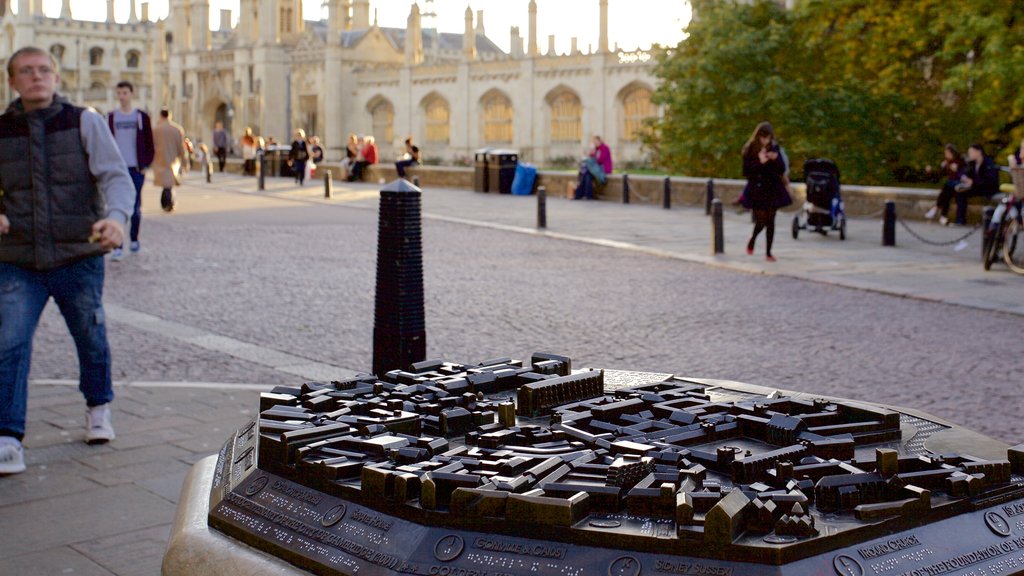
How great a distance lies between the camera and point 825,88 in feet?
86.0

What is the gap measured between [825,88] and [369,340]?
1980 cm

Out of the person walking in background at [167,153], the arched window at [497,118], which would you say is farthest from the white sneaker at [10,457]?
the arched window at [497,118]

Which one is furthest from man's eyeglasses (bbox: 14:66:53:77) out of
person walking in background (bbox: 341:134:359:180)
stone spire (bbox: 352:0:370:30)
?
stone spire (bbox: 352:0:370:30)

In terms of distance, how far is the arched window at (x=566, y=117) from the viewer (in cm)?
5706

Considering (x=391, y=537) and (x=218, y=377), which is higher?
(x=391, y=537)

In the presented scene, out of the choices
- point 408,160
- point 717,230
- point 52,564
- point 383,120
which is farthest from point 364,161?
point 383,120

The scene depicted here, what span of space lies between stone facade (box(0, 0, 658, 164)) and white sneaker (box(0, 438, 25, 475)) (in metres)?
44.0

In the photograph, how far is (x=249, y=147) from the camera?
38688 millimetres

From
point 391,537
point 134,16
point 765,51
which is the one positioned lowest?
point 391,537

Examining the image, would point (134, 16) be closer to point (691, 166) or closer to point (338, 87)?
point (338, 87)

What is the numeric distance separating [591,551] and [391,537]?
0.43 meters

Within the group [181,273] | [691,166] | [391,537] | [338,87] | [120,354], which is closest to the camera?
[391,537]

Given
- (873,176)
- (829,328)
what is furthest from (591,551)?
(873,176)

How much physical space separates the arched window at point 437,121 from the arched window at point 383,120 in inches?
106
